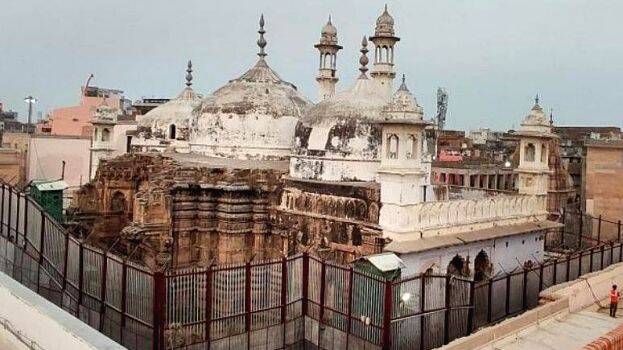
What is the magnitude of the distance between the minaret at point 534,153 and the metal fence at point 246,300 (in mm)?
7212

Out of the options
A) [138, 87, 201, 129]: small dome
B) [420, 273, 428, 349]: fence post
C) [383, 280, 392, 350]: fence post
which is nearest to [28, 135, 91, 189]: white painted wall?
[138, 87, 201, 129]: small dome

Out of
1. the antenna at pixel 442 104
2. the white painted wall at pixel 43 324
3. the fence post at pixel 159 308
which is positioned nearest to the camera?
the white painted wall at pixel 43 324

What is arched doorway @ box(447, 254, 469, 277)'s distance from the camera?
14.6m

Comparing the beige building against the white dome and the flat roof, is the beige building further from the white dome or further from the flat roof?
the white dome

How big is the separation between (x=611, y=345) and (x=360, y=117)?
10528 millimetres

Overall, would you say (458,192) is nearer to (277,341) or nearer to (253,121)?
(253,121)

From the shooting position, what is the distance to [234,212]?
16938mm

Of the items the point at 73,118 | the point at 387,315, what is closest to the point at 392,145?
the point at 387,315

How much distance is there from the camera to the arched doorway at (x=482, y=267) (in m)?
15.7

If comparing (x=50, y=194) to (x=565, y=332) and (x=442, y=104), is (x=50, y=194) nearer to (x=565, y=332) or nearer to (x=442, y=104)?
(x=565, y=332)

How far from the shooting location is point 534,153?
18266 mm

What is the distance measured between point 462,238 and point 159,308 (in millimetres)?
8069

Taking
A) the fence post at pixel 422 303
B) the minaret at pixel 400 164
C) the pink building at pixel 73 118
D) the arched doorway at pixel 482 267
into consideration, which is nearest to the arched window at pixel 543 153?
the arched doorway at pixel 482 267

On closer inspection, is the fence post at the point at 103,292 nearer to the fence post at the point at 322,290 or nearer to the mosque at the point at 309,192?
the fence post at the point at 322,290
